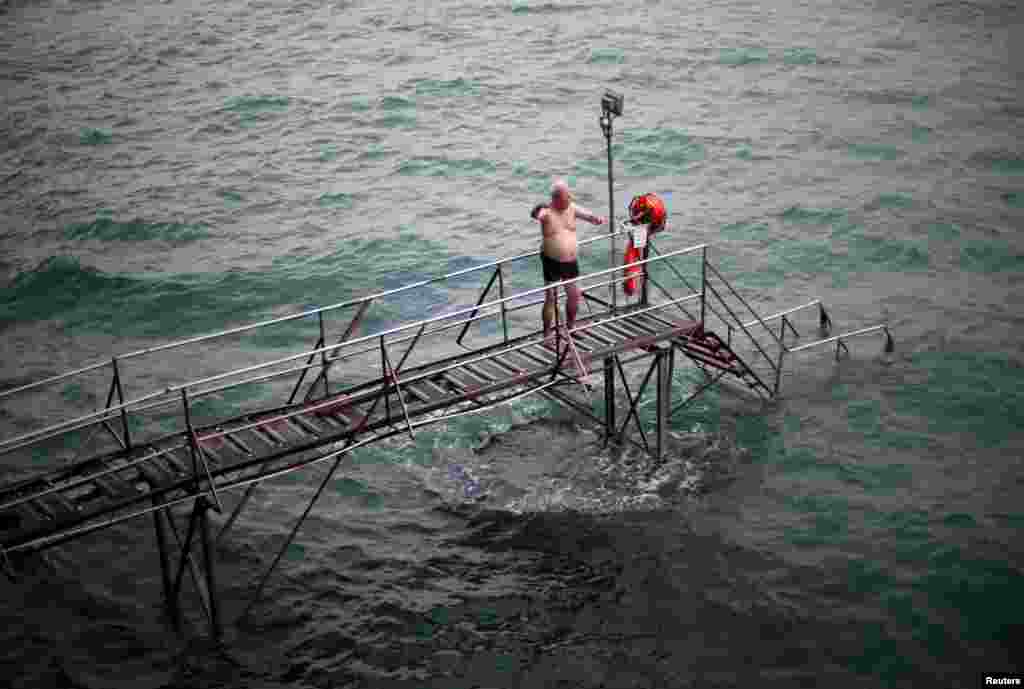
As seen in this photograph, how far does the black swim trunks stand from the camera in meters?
18.9

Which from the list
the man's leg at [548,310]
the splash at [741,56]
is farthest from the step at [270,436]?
the splash at [741,56]

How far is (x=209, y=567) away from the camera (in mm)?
18031

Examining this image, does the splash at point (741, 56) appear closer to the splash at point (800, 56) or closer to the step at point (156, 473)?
the splash at point (800, 56)

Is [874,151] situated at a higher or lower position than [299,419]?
lower

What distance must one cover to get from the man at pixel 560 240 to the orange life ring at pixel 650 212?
303cm

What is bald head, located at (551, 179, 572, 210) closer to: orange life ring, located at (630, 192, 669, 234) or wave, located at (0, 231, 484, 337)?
orange life ring, located at (630, 192, 669, 234)

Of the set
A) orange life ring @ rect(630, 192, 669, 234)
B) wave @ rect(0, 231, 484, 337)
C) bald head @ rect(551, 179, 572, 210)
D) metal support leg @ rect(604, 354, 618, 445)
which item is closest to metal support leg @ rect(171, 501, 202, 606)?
bald head @ rect(551, 179, 572, 210)

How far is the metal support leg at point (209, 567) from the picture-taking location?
17.4 meters

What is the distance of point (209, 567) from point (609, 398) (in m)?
8.64

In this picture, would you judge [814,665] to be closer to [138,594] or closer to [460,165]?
[138,594]

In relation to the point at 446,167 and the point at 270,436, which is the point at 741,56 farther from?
the point at 270,436

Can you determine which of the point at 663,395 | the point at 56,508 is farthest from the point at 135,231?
the point at 56,508

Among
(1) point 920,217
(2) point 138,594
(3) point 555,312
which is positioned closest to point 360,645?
(2) point 138,594

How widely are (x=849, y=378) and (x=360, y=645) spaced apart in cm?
1336
